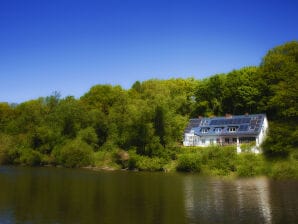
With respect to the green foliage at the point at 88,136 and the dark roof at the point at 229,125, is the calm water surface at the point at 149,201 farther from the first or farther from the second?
the green foliage at the point at 88,136

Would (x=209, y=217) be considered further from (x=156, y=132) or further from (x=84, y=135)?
(x=84, y=135)

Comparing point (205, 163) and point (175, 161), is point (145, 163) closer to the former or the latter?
point (175, 161)

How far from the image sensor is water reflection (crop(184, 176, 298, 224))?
29858 millimetres

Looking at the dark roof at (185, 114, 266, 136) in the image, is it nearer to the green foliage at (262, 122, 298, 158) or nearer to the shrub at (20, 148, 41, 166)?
the green foliage at (262, 122, 298, 158)

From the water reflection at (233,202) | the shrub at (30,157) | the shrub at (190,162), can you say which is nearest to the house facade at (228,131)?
the shrub at (190,162)

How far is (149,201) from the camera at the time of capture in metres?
37.9

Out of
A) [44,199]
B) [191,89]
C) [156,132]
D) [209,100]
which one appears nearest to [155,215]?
[44,199]

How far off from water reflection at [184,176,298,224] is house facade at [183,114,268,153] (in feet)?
70.0

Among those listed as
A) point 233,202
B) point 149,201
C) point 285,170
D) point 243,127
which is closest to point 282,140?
point 285,170

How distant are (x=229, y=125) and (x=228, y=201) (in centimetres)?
4504

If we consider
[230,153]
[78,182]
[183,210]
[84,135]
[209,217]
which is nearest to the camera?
[209,217]

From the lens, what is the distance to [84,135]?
3342 inches

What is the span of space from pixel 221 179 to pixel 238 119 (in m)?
26.8

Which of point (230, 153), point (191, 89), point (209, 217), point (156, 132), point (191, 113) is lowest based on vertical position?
point (209, 217)
